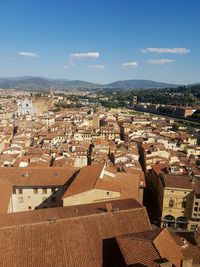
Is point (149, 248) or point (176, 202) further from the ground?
point (149, 248)

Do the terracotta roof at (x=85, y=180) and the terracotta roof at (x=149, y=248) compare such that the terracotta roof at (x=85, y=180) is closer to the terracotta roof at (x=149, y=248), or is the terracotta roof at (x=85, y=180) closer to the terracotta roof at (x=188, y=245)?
the terracotta roof at (x=188, y=245)

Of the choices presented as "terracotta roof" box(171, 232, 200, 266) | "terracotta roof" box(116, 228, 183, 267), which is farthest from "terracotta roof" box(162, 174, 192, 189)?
"terracotta roof" box(116, 228, 183, 267)

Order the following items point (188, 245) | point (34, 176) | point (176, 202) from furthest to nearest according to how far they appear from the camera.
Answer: point (176, 202) < point (34, 176) < point (188, 245)

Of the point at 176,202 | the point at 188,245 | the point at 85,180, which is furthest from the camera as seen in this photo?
the point at 176,202

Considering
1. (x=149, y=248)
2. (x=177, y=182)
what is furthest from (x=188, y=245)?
(x=177, y=182)

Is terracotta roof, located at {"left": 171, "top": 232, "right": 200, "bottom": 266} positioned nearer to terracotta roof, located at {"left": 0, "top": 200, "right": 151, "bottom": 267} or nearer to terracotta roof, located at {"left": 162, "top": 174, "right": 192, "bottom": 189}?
terracotta roof, located at {"left": 0, "top": 200, "right": 151, "bottom": 267}

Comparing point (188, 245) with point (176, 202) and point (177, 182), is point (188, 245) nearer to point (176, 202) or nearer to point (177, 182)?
point (176, 202)

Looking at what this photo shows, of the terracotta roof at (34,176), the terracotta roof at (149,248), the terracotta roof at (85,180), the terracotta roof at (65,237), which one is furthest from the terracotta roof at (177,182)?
the terracotta roof at (149,248)

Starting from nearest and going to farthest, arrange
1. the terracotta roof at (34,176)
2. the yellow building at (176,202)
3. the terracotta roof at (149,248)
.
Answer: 1. the terracotta roof at (149,248)
2. the terracotta roof at (34,176)
3. the yellow building at (176,202)

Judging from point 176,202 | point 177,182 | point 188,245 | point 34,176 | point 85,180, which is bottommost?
point 176,202

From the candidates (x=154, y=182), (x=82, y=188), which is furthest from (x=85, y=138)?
(x=82, y=188)

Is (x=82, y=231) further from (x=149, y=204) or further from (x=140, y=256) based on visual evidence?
(x=149, y=204)
